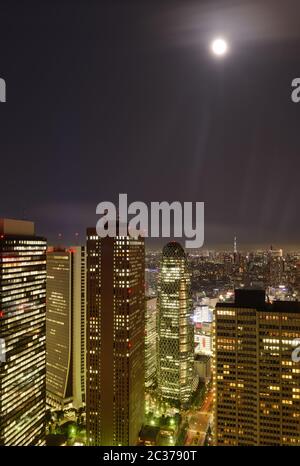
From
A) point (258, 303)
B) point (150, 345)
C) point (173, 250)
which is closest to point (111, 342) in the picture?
point (258, 303)

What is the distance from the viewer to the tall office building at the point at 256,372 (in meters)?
8.59

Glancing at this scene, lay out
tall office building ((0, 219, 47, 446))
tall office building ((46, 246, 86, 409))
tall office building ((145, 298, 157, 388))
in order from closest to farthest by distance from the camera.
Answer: tall office building ((0, 219, 47, 446)) → tall office building ((46, 246, 86, 409)) → tall office building ((145, 298, 157, 388))

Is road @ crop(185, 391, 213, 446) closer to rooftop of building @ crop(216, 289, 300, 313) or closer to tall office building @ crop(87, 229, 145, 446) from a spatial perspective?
tall office building @ crop(87, 229, 145, 446)

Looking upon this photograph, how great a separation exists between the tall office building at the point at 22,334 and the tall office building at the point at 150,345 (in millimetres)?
7512

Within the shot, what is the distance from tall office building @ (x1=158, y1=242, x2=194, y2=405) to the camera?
15859mm

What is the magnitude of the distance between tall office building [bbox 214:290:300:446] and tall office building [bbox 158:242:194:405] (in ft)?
22.1

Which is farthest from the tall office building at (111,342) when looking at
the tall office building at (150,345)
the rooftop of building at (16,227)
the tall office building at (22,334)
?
the tall office building at (150,345)

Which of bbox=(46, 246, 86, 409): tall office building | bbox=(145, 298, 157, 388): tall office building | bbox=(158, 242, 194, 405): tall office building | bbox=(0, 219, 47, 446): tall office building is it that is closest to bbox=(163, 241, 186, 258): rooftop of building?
bbox=(158, 242, 194, 405): tall office building

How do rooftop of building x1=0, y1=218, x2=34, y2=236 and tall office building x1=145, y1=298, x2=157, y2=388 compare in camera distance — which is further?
tall office building x1=145, y1=298, x2=157, y2=388

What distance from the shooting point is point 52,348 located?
15500 millimetres

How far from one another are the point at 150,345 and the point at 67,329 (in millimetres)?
4851

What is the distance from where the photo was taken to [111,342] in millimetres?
11117

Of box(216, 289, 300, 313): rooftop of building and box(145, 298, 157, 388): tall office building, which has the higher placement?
box(216, 289, 300, 313): rooftop of building
